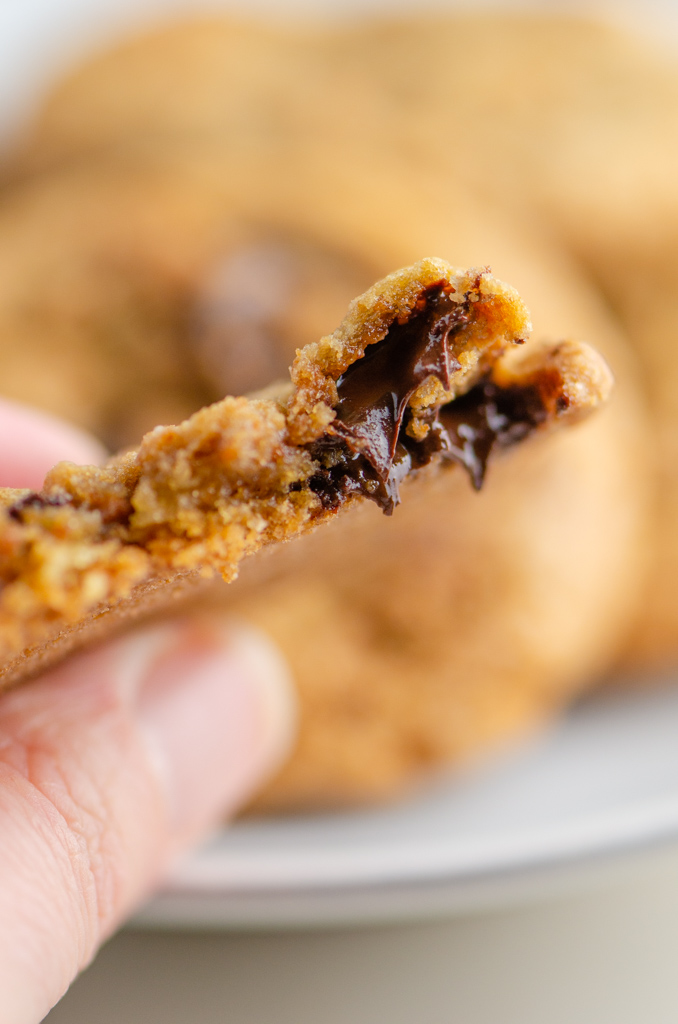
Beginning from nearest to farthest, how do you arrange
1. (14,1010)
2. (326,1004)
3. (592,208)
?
(14,1010) → (326,1004) → (592,208)

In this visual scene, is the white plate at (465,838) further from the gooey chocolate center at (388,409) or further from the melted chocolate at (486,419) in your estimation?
the gooey chocolate center at (388,409)

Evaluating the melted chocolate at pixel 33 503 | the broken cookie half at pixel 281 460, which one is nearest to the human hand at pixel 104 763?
the broken cookie half at pixel 281 460

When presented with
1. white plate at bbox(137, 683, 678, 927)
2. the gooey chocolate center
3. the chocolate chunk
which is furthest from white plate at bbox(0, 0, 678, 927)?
the gooey chocolate center

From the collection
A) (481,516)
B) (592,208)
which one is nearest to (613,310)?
(592,208)

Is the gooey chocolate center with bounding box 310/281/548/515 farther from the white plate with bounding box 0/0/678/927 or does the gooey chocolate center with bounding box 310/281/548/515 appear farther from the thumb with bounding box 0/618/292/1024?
the white plate with bounding box 0/0/678/927

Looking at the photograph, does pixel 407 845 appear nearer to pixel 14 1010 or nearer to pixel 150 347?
pixel 14 1010

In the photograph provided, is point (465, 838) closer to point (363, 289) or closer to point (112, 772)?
point (112, 772)
